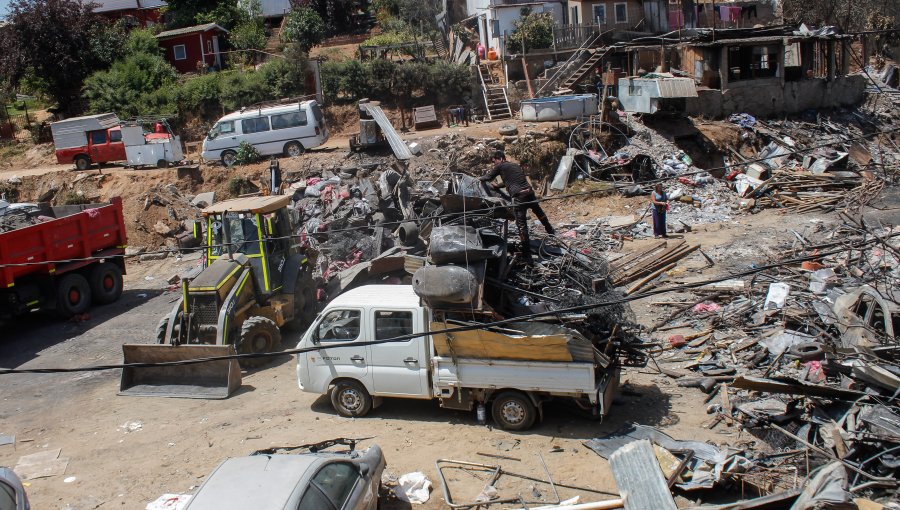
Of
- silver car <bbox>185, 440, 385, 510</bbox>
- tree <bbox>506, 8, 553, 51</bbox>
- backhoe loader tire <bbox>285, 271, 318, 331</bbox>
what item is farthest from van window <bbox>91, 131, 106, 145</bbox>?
silver car <bbox>185, 440, 385, 510</bbox>

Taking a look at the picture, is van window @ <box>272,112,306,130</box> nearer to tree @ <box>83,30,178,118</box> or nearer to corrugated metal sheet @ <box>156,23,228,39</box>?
tree @ <box>83,30,178,118</box>

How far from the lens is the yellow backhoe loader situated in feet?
37.4

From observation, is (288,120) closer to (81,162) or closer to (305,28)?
(81,162)

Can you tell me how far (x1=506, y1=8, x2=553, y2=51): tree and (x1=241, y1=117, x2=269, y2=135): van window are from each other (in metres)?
10.5

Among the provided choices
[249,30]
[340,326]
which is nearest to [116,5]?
[249,30]

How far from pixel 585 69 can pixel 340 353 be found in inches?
807

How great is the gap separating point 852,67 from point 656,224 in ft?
69.8

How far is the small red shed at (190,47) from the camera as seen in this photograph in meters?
34.7

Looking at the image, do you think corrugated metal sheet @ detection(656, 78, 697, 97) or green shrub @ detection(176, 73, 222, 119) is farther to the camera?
green shrub @ detection(176, 73, 222, 119)

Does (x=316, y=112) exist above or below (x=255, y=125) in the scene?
above

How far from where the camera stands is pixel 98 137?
82.5 feet

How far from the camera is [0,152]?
2916 centimetres

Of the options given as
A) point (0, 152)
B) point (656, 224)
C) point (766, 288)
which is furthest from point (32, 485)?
point (0, 152)

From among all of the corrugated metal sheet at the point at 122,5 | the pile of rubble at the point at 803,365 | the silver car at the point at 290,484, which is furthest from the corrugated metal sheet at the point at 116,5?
the silver car at the point at 290,484
